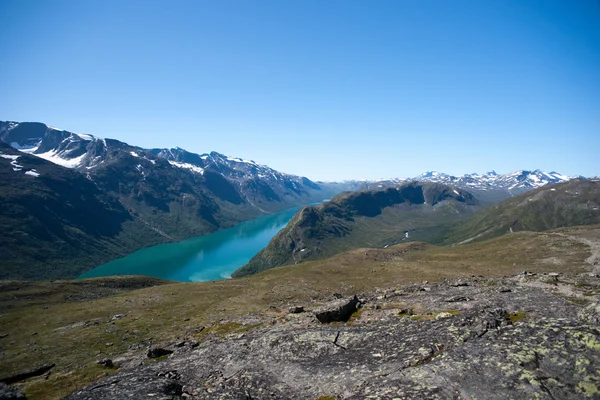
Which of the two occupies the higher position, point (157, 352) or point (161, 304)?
point (157, 352)

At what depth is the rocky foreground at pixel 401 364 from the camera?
462 inches

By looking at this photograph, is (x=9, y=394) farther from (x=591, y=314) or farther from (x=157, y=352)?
(x=591, y=314)

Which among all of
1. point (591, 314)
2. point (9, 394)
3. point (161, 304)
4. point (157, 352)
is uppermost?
point (591, 314)

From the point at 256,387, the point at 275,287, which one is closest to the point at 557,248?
the point at 275,287

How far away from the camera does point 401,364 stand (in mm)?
15023

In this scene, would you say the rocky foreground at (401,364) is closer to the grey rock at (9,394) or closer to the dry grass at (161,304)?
the grey rock at (9,394)

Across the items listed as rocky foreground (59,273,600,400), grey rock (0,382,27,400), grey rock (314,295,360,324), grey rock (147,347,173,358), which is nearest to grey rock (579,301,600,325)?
rocky foreground (59,273,600,400)

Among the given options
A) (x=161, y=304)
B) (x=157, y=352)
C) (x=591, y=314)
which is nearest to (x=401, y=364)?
(x=591, y=314)

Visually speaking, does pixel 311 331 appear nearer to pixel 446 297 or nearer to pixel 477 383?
pixel 477 383

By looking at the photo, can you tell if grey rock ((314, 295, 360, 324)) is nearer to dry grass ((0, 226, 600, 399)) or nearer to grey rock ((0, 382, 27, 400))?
dry grass ((0, 226, 600, 399))

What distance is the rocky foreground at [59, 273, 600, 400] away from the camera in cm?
1174

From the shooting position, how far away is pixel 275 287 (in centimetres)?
6303

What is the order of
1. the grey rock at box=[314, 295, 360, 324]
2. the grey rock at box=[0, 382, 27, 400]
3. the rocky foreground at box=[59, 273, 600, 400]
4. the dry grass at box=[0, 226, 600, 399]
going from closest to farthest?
the rocky foreground at box=[59, 273, 600, 400], the grey rock at box=[0, 382, 27, 400], the grey rock at box=[314, 295, 360, 324], the dry grass at box=[0, 226, 600, 399]

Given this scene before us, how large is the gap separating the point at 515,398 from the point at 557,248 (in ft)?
334
